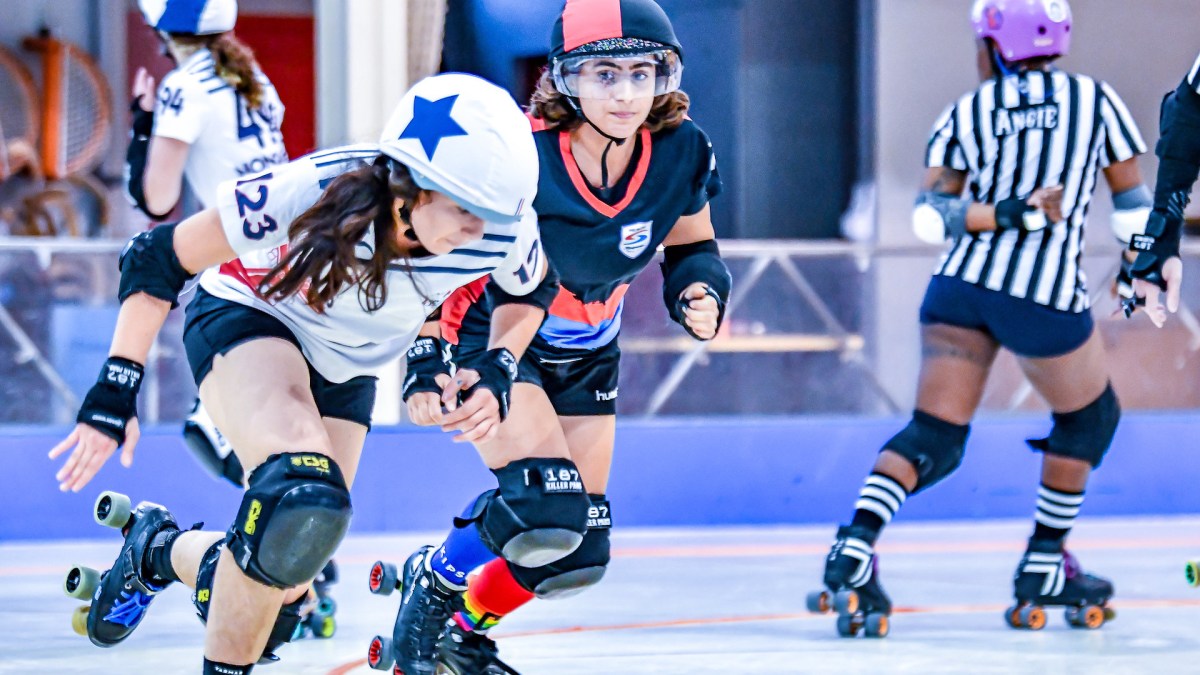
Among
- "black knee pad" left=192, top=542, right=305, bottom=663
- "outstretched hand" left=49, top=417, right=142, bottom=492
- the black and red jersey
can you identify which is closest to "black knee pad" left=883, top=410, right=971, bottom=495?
the black and red jersey

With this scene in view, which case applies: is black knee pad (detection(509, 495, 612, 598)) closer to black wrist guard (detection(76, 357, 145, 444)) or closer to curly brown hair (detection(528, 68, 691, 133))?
curly brown hair (detection(528, 68, 691, 133))

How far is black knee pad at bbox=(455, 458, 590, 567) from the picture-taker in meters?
2.86

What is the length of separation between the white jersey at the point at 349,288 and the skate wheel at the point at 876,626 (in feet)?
4.74

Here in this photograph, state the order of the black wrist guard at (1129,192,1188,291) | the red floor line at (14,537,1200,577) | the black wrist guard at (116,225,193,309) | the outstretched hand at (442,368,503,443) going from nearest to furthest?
the black wrist guard at (116,225,193,309) → the outstretched hand at (442,368,503,443) → the black wrist guard at (1129,192,1188,291) → the red floor line at (14,537,1200,577)

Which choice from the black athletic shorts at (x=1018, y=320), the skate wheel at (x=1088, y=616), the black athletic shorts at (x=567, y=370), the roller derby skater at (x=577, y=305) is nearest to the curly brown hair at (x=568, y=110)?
the roller derby skater at (x=577, y=305)

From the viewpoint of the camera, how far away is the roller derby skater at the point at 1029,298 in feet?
13.0

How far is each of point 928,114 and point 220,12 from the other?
518cm

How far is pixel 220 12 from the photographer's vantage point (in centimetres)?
404

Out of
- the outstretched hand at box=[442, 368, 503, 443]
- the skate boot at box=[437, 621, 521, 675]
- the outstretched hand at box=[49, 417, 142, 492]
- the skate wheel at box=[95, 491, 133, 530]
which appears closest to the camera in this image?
the outstretched hand at box=[49, 417, 142, 492]

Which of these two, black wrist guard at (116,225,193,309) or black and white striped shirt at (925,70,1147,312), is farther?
black and white striped shirt at (925,70,1147,312)

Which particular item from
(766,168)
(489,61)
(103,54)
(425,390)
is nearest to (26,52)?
(103,54)

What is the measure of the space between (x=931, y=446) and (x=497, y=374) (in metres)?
1.65

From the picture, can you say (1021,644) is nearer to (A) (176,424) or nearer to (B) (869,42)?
(A) (176,424)

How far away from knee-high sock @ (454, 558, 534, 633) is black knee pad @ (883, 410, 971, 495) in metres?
1.27
